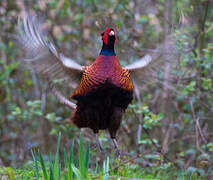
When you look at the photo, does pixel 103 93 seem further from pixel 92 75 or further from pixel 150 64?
pixel 150 64

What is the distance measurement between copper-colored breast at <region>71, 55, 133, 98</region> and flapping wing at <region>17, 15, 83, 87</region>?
0.30 metres

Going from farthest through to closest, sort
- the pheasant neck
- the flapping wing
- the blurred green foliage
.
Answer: the blurred green foliage < the pheasant neck < the flapping wing

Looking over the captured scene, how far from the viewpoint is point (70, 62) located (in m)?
4.38

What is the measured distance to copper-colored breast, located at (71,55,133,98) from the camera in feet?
13.3

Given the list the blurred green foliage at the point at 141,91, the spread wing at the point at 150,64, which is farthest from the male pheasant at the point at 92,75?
the blurred green foliage at the point at 141,91

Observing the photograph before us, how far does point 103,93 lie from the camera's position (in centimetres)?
411

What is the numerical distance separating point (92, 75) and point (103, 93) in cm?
25

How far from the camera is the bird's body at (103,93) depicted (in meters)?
4.06

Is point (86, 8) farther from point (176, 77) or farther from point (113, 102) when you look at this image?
point (113, 102)

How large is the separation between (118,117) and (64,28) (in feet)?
15.5

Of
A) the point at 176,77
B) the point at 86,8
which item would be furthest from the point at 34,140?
the point at 176,77

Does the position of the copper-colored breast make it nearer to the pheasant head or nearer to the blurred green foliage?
the pheasant head

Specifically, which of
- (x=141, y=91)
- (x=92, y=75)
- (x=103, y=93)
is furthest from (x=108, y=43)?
(x=141, y=91)

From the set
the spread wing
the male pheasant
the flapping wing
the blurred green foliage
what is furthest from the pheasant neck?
the blurred green foliage
